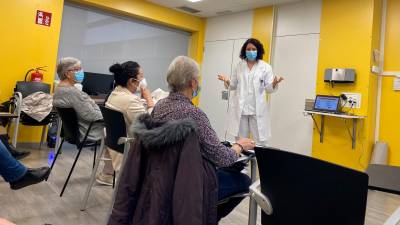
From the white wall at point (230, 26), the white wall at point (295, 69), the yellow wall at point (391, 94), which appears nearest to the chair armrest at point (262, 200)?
the yellow wall at point (391, 94)

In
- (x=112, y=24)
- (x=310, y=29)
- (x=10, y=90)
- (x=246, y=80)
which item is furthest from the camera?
(x=112, y=24)

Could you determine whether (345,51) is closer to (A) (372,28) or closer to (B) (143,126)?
(A) (372,28)

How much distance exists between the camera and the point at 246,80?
12.0ft

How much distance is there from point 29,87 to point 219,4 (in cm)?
327

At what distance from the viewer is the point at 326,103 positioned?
4.37 metres

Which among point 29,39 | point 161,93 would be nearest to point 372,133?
point 161,93

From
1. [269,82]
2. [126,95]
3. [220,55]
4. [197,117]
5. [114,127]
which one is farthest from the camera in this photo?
[220,55]

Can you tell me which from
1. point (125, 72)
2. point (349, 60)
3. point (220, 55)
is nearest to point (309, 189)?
point (125, 72)

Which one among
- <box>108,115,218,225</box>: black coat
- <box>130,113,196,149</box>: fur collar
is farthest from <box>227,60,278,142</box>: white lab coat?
<box>130,113,196,149</box>: fur collar

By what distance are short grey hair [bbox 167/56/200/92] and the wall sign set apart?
3858mm

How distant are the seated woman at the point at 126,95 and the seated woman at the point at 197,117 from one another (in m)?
0.95

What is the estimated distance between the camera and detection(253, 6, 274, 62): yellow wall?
5.43 meters

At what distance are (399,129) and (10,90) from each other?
5126 millimetres

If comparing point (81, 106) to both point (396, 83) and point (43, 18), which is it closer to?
point (43, 18)
